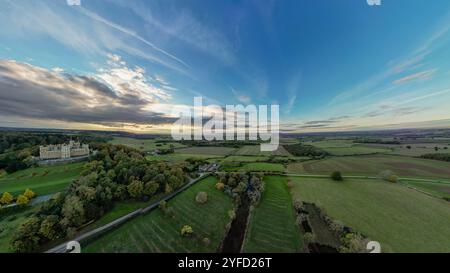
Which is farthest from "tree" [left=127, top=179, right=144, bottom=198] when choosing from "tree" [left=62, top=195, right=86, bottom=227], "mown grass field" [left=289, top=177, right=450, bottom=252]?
"mown grass field" [left=289, top=177, right=450, bottom=252]

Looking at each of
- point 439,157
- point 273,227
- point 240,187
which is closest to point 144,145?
point 240,187

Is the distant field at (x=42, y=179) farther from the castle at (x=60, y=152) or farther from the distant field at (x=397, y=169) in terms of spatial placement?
the distant field at (x=397, y=169)

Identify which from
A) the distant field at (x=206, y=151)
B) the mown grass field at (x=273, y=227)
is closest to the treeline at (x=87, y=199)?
the mown grass field at (x=273, y=227)

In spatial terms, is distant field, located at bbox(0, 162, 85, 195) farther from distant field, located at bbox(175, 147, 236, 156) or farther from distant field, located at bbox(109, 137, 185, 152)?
distant field, located at bbox(175, 147, 236, 156)

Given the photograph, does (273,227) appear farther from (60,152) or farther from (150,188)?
(60,152)

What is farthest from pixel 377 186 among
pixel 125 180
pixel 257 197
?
pixel 125 180

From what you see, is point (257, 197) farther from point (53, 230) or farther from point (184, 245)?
point (53, 230)

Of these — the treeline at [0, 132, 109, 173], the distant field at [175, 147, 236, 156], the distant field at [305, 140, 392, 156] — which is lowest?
the distant field at [175, 147, 236, 156]
